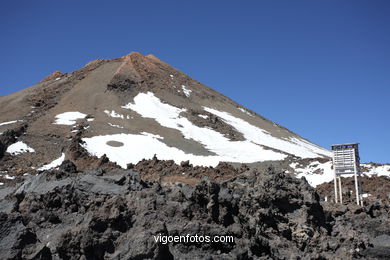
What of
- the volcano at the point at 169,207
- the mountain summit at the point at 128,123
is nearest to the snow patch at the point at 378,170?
the volcano at the point at 169,207

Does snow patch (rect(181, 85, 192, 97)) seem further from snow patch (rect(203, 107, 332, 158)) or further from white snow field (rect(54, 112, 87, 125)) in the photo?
white snow field (rect(54, 112, 87, 125))

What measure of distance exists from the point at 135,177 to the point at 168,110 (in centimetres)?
5020

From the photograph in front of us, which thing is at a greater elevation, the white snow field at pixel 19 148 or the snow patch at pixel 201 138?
the snow patch at pixel 201 138

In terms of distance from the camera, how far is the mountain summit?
1651 inches

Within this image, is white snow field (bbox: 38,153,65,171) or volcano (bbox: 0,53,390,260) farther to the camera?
white snow field (bbox: 38,153,65,171)

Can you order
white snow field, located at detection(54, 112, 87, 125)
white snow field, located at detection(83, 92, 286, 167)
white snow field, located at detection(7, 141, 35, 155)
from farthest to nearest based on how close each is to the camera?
white snow field, located at detection(54, 112, 87, 125), white snow field, located at detection(83, 92, 286, 167), white snow field, located at detection(7, 141, 35, 155)

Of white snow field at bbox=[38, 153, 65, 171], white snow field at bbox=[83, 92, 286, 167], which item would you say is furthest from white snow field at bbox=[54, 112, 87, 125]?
white snow field at bbox=[38, 153, 65, 171]

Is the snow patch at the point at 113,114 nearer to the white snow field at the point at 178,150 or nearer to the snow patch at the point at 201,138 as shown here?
the snow patch at the point at 201,138

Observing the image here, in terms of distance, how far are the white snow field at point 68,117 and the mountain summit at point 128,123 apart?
131mm

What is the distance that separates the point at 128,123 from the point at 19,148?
16.6 meters

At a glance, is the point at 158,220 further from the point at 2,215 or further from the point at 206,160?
the point at 206,160

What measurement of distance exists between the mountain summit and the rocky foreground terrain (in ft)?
69.8

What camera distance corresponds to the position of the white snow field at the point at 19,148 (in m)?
40.6

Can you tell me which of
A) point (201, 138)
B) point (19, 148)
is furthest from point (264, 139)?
point (19, 148)
